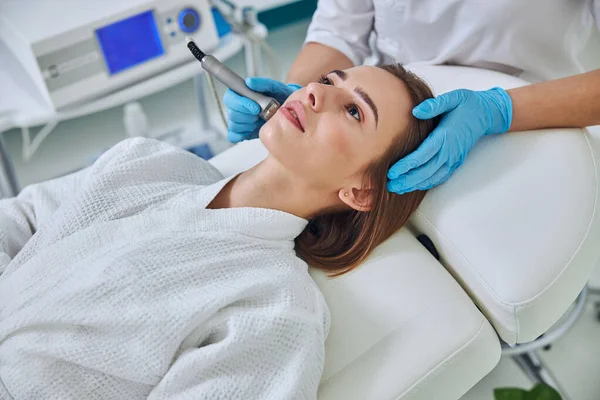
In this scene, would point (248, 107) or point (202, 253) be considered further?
point (248, 107)

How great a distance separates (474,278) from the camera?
113 cm

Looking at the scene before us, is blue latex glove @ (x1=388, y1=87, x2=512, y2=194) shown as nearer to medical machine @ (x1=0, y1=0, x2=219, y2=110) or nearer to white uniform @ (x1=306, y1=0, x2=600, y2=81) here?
white uniform @ (x1=306, y1=0, x2=600, y2=81)

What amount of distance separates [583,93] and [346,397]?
0.72 metres

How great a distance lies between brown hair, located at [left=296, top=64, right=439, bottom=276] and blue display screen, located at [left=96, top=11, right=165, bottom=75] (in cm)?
72

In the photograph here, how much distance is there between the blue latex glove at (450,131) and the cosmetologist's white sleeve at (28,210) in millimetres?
737

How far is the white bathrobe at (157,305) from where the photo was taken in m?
0.98

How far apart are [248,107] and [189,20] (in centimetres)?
54

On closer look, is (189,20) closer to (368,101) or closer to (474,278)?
(368,101)

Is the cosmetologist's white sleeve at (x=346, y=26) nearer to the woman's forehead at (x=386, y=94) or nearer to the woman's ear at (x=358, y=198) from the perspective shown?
the woman's forehead at (x=386, y=94)

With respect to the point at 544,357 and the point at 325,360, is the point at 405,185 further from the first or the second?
the point at 544,357

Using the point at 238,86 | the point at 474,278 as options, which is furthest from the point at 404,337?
the point at 238,86

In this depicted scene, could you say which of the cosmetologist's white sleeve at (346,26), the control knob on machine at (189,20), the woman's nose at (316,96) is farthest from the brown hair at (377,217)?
the control knob on machine at (189,20)

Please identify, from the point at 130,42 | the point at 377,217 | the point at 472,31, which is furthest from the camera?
the point at 130,42

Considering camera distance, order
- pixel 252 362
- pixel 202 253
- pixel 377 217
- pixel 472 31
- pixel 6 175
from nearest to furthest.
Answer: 1. pixel 252 362
2. pixel 202 253
3. pixel 377 217
4. pixel 472 31
5. pixel 6 175
